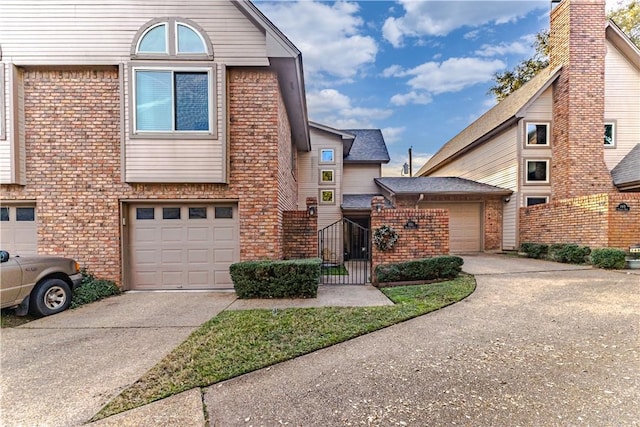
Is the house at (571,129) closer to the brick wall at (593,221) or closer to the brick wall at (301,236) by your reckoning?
the brick wall at (593,221)

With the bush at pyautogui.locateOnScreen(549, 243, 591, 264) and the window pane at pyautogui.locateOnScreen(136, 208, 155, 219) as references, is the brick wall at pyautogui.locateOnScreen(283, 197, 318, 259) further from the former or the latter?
the bush at pyautogui.locateOnScreen(549, 243, 591, 264)

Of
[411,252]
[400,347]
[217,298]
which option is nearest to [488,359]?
[400,347]

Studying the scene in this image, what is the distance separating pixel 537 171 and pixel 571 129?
2009mm

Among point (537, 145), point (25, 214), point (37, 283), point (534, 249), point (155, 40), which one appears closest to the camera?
point (37, 283)

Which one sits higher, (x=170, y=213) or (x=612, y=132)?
(x=612, y=132)

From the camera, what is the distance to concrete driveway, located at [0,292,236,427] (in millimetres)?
2622

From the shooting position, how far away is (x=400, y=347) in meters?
3.64

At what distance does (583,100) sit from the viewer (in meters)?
12.0

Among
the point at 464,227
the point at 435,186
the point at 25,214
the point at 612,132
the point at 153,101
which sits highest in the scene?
the point at 612,132

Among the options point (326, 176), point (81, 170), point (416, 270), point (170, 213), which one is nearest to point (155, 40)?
point (81, 170)

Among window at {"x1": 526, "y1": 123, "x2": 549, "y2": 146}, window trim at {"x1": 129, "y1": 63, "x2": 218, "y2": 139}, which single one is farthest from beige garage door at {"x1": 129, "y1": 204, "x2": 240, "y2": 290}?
window at {"x1": 526, "y1": 123, "x2": 549, "y2": 146}

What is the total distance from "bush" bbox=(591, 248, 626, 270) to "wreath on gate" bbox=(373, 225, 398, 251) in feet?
21.1

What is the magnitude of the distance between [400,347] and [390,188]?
436 inches

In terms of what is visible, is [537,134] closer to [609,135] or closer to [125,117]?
[609,135]
